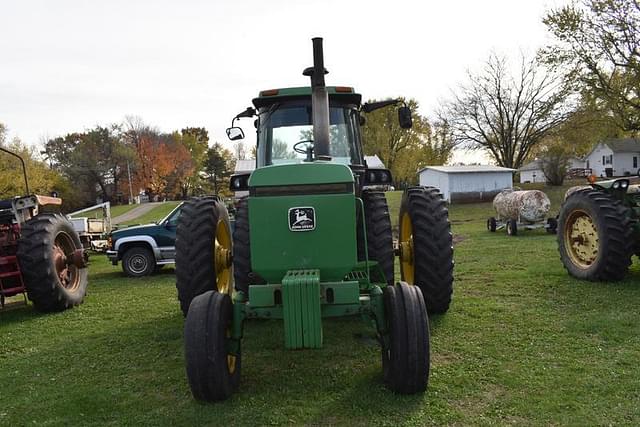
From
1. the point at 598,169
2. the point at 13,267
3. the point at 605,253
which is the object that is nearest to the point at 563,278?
the point at 605,253

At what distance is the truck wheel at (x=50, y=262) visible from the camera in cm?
711

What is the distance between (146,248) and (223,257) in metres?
6.56

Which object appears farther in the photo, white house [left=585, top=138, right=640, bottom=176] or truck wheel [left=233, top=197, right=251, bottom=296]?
white house [left=585, top=138, right=640, bottom=176]

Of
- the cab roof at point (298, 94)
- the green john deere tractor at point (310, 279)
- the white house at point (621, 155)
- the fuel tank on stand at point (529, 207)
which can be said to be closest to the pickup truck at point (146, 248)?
the cab roof at point (298, 94)

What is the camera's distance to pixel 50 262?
23.6 ft

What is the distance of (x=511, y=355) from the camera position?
15.5ft

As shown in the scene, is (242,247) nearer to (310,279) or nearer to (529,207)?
(310,279)

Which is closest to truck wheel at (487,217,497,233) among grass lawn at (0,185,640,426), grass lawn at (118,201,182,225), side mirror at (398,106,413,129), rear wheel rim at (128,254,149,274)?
grass lawn at (0,185,640,426)

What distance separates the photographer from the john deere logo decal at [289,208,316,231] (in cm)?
402

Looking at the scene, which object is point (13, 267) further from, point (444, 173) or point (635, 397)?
point (444, 173)

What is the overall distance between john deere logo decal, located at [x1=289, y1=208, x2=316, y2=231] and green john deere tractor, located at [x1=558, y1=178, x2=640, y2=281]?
4828mm

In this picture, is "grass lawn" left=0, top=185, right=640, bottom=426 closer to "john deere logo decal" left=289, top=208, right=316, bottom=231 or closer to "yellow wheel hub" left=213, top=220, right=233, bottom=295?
"yellow wheel hub" left=213, top=220, right=233, bottom=295

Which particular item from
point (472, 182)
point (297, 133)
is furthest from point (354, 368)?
point (472, 182)

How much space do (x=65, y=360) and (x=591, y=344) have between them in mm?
4919
